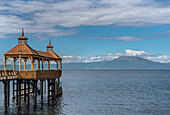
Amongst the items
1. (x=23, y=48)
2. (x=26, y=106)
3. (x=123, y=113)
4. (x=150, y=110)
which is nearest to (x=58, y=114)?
(x=26, y=106)

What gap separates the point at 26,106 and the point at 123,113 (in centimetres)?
1603

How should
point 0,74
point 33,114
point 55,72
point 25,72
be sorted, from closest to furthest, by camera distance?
point 0,74
point 33,114
point 25,72
point 55,72

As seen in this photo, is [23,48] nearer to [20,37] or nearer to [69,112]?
[20,37]

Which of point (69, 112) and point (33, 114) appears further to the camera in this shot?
point (69, 112)

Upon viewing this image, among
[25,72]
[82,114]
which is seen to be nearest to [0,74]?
[25,72]

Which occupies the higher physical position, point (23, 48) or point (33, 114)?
point (23, 48)

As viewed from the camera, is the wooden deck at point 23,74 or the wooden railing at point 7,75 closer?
the wooden railing at point 7,75

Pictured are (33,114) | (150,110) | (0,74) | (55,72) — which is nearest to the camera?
(0,74)

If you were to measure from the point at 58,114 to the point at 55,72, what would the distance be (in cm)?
1108

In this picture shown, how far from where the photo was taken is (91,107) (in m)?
41.9

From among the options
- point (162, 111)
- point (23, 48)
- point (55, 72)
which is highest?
point (23, 48)

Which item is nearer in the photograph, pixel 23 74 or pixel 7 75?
pixel 7 75

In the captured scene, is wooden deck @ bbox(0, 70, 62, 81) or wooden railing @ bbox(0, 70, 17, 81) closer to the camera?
wooden railing @ bbox(0, 70, 17, 81)

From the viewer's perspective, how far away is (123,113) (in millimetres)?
37438
